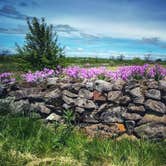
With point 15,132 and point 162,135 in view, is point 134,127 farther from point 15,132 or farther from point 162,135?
point 15,132

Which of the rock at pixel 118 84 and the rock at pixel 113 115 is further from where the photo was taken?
the rock at pixel 118 84

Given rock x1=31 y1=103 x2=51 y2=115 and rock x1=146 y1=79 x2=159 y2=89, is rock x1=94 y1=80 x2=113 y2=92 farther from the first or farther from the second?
rock x1=31 y1=103 x2=51 y2=115

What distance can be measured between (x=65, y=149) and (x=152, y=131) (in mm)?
1877

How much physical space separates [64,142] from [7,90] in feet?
9.49

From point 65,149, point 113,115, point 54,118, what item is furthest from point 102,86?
point 65,149

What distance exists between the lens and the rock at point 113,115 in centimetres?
737

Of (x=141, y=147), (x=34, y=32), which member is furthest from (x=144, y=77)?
(x=34, y=32)

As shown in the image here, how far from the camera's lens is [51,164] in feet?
18.0

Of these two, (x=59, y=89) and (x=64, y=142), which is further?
(x=59, y=89)

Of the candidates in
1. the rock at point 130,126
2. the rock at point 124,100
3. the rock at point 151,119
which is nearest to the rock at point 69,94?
the rock at point 124,100

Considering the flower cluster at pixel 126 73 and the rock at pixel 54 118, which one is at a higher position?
the flower cluster at pixel 126 73

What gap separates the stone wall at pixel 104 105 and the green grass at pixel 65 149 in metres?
0.71

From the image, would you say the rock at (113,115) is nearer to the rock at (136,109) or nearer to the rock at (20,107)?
the rock at (136,109)

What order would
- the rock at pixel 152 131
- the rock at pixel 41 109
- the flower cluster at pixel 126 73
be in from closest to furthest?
the rock at pixel 152 131, the rock at pixel 41 109, the flower cluster at pixel 126 73
